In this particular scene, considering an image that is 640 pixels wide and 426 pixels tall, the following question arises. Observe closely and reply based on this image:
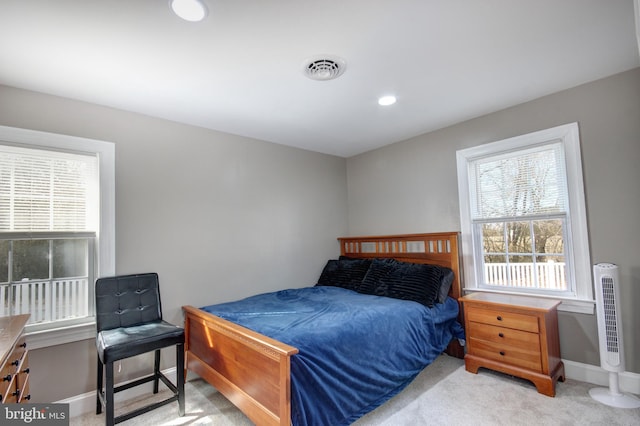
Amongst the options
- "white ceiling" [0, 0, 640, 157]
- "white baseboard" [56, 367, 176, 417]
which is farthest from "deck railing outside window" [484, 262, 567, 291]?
"white baseboard" [56, 367, 176, 417]

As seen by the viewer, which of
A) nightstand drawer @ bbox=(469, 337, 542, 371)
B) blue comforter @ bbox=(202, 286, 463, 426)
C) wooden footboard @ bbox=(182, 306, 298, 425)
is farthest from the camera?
nightstand drawer @ bbox=(469, 337, 542, 371)

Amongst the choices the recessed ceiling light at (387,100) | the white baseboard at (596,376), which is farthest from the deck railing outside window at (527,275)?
the recessed ceiling light at (387,100)

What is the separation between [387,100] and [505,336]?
220 cm

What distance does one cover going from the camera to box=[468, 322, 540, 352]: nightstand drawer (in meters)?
2.51

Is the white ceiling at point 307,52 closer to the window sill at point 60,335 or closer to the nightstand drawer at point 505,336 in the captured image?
the window sill at point 60,335

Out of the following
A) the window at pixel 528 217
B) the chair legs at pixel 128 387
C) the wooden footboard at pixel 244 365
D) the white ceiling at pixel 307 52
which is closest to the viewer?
the white ceiling at pixel 307 52

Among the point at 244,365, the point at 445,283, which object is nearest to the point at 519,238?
the point at 445,283

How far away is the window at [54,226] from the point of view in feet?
7.52

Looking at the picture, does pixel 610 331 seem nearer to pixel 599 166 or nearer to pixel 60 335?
pixel 599 166

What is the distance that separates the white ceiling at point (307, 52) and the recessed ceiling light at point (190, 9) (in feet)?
0.14

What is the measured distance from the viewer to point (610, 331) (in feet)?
7.55

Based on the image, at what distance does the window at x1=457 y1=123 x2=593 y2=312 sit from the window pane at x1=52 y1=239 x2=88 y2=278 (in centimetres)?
347

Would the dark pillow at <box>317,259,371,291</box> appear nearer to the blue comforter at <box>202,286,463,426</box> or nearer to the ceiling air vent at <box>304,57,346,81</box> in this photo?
the blue comforter at <box>202,286,463,426</box>

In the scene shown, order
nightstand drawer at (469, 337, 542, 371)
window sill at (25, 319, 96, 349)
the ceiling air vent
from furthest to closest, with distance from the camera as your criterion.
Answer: nightstand drawer at (469, 337, 542, 371)
window sill at (25, 319, 96, 349)
the ceiling air vent
